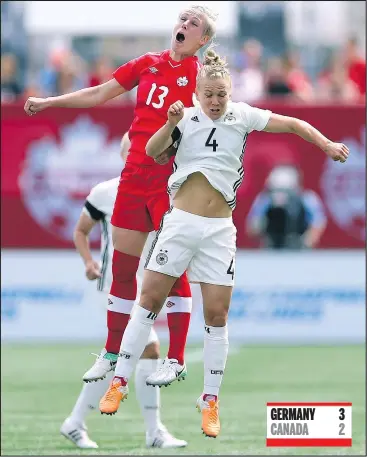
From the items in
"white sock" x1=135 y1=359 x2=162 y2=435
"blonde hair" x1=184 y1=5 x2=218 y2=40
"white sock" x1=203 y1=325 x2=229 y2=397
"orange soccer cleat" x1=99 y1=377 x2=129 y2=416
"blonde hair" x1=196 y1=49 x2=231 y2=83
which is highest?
"blonde hair" x1=184 y1=5 x2=218 y2=40

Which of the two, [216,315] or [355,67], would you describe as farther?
[355,67]

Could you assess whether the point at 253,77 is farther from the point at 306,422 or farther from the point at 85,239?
the point at 306,422

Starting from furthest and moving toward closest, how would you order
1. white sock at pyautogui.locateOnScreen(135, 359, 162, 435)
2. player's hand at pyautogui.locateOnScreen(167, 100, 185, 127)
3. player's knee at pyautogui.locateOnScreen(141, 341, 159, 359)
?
white sock at pyautogui.locateOnScreen(135, 359, 162, 435) → player's knee at pyautogui.locateOnScreen(141, 341, 159, 359) → player's hand at pyautogui.locateOnScreen(167, 100, 185, 127)

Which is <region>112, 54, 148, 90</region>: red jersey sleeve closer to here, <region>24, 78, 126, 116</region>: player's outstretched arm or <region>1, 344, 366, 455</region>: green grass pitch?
<region>24, 78, 126, 116</region>: player's outstretched arm

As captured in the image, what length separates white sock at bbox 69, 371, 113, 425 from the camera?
39.8ft

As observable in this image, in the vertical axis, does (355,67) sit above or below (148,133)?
above

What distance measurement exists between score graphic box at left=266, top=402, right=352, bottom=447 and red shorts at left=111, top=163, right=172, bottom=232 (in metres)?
1.83

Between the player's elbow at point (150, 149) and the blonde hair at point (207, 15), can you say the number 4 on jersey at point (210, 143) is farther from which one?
the blonde hair at point (207, 15)

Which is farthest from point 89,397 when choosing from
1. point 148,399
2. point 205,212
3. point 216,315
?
point 205,212

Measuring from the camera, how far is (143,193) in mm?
9188

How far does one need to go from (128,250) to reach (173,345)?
71 centimetres

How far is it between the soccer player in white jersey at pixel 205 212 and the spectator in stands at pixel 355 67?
12.7m

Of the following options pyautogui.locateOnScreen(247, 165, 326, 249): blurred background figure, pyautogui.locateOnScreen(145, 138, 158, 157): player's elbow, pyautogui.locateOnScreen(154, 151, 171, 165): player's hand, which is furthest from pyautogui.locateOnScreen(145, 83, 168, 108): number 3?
pyautogui.locateOnScreen(247, 165, 326, 249): blurred background figure

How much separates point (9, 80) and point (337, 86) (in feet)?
17.0
